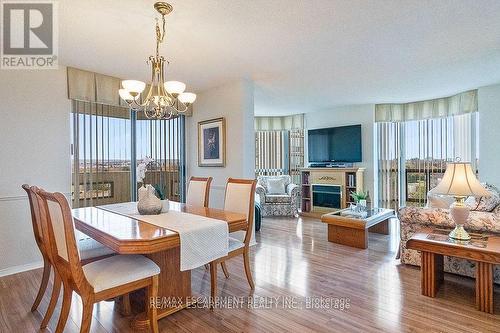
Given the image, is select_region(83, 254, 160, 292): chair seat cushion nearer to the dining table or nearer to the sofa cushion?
the dining table

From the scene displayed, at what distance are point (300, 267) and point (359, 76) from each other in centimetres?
281

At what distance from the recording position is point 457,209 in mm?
2441

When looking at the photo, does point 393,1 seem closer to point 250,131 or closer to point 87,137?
point 250,131

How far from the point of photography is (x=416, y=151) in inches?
233

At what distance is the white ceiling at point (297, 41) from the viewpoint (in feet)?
7.14

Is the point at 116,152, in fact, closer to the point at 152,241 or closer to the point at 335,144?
the point at 152,241

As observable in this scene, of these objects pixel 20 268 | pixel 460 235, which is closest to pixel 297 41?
pixel 460 235

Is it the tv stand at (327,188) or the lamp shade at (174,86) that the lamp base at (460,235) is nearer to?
A: the lamp shade at (174,86)

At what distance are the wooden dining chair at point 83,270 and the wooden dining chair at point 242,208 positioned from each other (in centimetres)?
62

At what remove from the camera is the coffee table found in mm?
3777

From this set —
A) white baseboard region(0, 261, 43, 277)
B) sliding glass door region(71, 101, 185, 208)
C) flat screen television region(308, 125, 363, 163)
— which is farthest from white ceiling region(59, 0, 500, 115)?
white baseboard region(0, 261, 43, 277)

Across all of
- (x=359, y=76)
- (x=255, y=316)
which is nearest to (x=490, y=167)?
(x=359, y=76)

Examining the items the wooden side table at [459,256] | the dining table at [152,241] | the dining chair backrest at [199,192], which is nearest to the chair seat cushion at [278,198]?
the dining chair backrest at [199,192]

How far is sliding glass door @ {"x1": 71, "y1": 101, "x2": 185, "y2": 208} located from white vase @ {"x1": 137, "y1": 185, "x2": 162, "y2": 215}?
0.89 m
